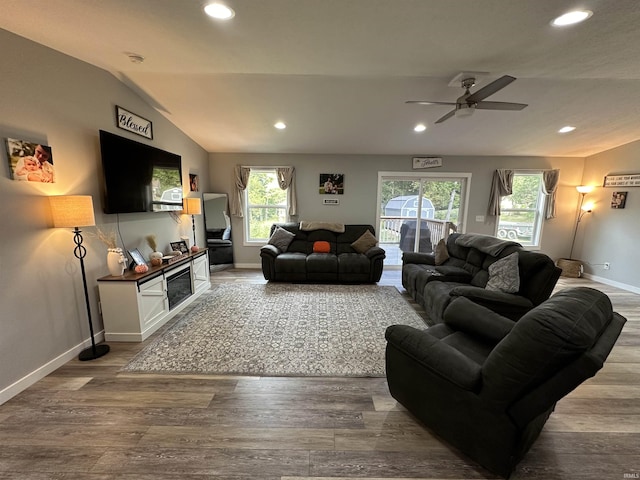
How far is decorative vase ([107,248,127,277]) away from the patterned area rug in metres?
0.83

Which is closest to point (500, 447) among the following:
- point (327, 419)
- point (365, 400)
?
point (365, 400)

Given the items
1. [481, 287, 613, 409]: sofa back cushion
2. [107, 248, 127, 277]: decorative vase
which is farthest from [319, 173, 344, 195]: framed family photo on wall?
[481, 287, 613, 409]: sofa back cushion

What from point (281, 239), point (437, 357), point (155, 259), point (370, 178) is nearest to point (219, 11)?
point (437, 357)

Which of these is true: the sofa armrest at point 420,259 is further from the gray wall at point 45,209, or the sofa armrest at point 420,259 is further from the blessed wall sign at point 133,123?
the blessed wall sign at point 133,123

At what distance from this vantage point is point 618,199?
4.63m

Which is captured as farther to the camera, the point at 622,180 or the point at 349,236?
the point at 349,236

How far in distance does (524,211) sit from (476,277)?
3.61 meters

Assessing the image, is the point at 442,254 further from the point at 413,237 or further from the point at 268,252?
the point at 268,252

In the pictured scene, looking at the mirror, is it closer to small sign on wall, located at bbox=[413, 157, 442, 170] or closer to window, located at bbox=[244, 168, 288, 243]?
window, located at bbox=[244, 168, 288, 243]

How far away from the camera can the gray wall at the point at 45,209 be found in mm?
1893

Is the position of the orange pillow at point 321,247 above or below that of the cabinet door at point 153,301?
above

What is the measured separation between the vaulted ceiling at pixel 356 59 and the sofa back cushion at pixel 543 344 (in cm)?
181

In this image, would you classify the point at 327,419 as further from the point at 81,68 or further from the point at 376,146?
the point at 376,146

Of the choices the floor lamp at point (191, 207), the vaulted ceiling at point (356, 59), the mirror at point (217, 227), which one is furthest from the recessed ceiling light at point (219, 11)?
the mirror at point (217, 227)
